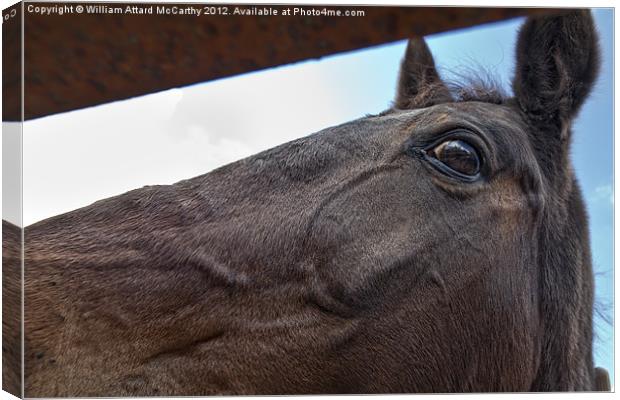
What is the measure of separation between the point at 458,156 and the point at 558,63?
29.4 inches

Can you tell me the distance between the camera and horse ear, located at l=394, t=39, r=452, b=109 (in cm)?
340

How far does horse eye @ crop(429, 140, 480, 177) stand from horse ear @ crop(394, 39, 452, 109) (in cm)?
57

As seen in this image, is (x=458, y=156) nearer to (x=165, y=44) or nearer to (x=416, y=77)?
(x=416, y=77)

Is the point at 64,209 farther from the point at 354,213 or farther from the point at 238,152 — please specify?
the point at 354,213

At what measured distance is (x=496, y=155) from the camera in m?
2.93

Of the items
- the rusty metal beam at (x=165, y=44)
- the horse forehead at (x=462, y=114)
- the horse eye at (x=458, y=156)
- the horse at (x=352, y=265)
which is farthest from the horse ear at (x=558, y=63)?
the horse eye at (x=458, y=156)

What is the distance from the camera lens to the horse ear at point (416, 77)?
134 inches

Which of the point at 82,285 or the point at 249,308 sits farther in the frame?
the point at 249,308

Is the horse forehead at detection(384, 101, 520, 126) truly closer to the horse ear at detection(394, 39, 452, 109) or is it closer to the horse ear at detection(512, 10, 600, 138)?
the horse ear at detection(512, 10, 600, 138)

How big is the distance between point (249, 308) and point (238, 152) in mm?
932

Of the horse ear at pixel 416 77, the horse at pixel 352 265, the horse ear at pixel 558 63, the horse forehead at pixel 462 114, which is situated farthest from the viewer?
the horse ear at pixel 416 77

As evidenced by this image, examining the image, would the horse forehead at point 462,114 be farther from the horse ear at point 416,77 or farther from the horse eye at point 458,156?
the horse ear at point 416,77

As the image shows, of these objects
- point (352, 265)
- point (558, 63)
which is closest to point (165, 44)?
point (352, 265)

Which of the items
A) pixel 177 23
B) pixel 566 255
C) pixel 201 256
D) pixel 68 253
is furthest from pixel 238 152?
pixel 566 255
